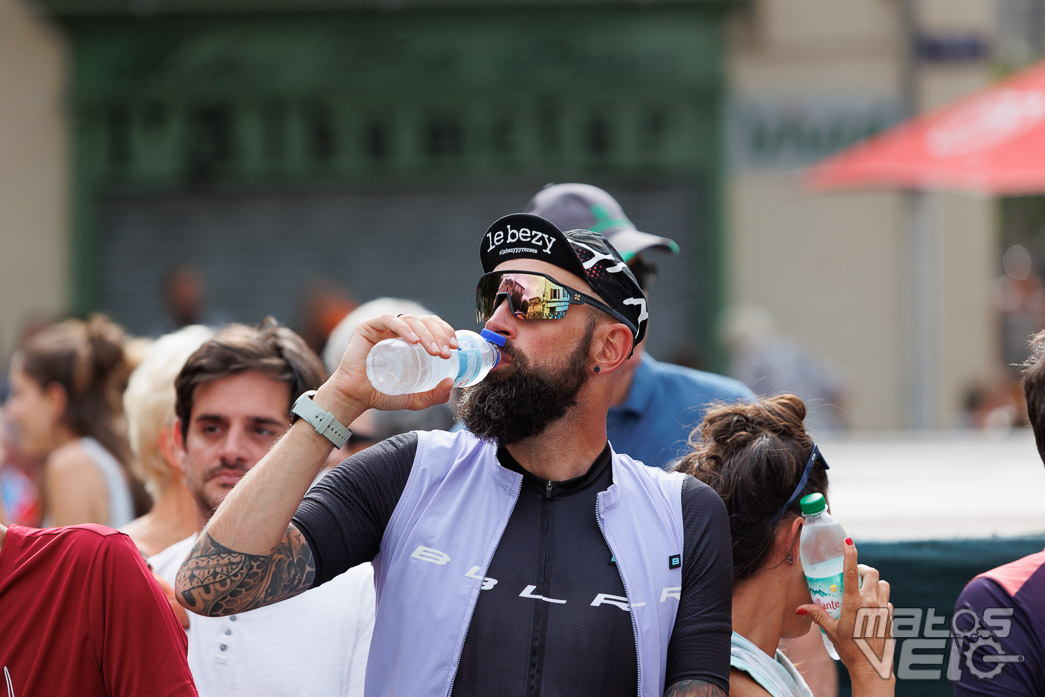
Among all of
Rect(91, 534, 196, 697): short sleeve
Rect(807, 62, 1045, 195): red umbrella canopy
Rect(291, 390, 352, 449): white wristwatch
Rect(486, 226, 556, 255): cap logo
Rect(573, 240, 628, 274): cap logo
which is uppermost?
Rect(807, 62, 1045, 195): red umbrella canopy

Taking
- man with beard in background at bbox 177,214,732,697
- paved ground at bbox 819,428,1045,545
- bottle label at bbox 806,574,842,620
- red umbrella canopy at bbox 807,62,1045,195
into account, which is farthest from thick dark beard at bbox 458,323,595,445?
red umbrella canopy at bbox 807,62,1045,195

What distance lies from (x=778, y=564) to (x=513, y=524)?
0.66 m

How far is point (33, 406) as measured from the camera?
16.9 feet

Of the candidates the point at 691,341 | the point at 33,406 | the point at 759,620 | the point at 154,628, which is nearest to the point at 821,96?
the point at 691,341

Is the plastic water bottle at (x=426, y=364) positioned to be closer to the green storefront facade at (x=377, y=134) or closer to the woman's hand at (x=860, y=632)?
the woman's hand at (x=860, y=632)

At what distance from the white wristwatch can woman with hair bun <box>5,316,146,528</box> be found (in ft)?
8.87

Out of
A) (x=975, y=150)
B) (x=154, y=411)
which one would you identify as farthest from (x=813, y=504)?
(x=975, y=150)

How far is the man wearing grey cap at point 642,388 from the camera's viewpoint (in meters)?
3.66

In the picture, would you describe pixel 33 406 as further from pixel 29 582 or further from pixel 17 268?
pixel 17 268

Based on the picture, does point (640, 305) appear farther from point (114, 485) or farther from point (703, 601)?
point (114, 485)

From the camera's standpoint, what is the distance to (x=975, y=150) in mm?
6758

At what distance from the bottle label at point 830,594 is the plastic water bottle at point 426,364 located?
0.87 metres

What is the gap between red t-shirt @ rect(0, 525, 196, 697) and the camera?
221cm

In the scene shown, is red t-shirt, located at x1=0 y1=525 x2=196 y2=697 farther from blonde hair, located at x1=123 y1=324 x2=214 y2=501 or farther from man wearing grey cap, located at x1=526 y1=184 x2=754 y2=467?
man wearing grey cap, located at x1=526 y1=184 x2=754 y2=467
